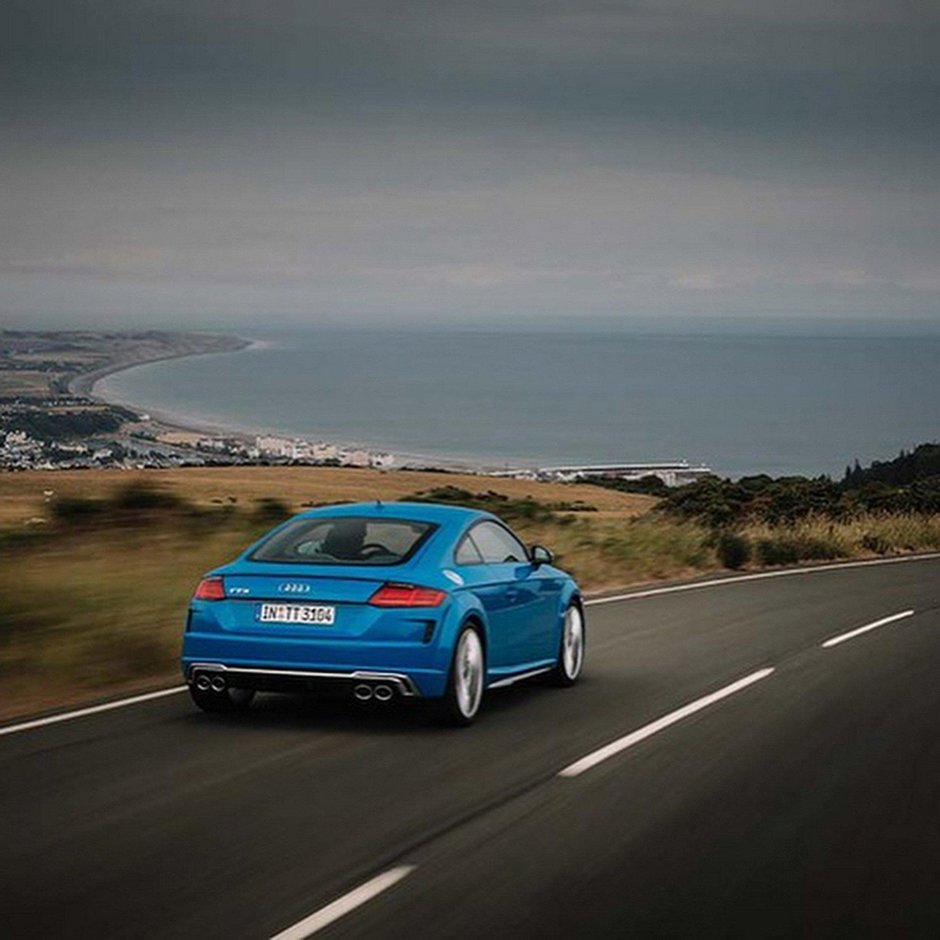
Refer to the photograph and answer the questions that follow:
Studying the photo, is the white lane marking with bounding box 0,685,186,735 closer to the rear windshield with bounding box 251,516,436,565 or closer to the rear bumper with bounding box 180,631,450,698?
the rear bumper with bounding box 180,631,450,698

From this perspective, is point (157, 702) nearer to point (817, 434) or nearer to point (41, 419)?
point (41, 419)

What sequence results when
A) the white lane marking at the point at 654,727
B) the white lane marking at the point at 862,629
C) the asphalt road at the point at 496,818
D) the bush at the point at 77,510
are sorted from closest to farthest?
the asphalt road at the point at 496,818, the white lane marking at the point at 654,727, the white lane marking at the point at 862,629, the bush at the point at 77,510

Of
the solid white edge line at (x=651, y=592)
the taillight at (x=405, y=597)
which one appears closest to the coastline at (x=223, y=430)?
the solid white edge line at (x=651, y=592)

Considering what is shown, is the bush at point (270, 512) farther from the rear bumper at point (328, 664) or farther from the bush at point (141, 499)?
the rear bumper at point (328, 664)

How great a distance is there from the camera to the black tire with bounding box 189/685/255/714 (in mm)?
12156

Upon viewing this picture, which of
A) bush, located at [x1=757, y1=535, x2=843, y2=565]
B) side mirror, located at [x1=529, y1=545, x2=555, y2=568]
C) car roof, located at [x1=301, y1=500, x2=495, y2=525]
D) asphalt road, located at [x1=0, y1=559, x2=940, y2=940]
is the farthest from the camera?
bush, located at [x1=757, y1=535, x2=843, y2=565]

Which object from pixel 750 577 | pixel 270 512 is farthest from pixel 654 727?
pixel 750 577

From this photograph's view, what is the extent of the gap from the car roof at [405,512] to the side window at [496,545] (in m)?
0.15

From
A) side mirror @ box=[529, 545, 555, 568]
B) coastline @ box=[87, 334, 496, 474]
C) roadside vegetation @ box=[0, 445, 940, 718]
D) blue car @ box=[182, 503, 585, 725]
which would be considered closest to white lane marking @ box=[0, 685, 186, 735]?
roadside vegetation @ box=[0, 445, 940, 718]

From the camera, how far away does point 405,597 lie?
11.6 meters

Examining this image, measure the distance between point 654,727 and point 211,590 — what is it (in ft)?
9.56

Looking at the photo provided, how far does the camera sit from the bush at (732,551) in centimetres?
3086

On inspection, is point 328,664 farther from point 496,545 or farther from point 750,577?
point 750,577

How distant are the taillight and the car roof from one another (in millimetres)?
996
